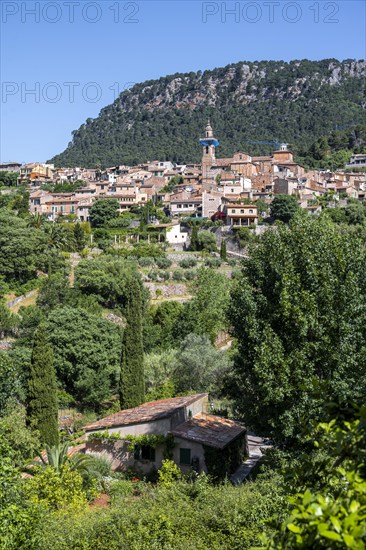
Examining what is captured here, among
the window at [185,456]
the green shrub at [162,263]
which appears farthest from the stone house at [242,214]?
the window at [185,456]

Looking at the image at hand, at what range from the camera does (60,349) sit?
29.2 meters

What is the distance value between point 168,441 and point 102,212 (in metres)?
49.4

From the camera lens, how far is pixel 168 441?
17656 millimetres

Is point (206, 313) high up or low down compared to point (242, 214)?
down

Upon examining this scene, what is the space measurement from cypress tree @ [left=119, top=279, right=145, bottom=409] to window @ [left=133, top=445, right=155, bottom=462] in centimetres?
559

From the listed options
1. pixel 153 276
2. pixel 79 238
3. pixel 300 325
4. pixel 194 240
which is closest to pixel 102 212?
pixel 79 238

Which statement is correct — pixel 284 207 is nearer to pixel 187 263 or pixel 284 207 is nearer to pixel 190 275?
pixel 187 263

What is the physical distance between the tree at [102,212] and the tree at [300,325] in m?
51.4

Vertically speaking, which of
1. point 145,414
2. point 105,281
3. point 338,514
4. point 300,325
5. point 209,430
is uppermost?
point 338,514

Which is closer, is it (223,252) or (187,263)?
(187,263)

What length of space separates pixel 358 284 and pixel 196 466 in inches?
284

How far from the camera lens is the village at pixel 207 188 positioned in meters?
68.6

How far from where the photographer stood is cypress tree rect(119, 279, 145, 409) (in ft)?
77.9

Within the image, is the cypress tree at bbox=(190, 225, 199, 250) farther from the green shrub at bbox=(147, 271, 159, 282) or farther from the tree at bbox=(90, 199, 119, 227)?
the green shrub at bbox=(147, 271, 159, 282)
